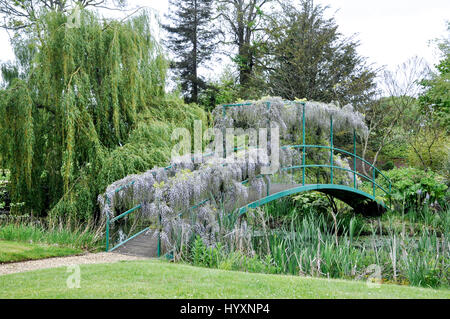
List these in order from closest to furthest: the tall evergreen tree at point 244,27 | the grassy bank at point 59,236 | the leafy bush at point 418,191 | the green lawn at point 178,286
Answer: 1. the green lawn at point 178,286
2. the grassy bank at point 59,236
3. the leafy bush at point 418,191
4. the tall evergreen tree at point 244,27

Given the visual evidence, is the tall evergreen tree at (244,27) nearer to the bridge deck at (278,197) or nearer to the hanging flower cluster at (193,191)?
the bridge deck at (278,197)

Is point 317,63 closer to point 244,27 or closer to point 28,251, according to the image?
point 244,27

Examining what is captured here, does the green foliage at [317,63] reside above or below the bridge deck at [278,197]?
above

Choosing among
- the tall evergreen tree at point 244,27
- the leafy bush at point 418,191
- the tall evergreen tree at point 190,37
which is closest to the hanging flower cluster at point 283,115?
the leafy bush at point 418,191

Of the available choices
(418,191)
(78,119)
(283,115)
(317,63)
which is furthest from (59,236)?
(317,63)

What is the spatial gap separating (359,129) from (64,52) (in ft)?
20.2

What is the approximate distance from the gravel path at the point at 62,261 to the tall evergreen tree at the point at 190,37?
12555 mm

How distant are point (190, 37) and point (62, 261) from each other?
1437cm

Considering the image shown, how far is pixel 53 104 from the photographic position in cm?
796

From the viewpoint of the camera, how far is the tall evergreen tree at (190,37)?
59.0 feet

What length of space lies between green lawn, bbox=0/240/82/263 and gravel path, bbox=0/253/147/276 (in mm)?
145

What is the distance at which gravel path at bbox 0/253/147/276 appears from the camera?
5021 mm

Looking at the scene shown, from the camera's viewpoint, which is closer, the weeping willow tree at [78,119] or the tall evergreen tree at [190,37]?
the weeping willow tree at [78,119]

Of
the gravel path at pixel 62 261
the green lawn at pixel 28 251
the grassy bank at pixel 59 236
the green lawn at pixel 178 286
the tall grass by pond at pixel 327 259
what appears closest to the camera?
the green lawn at pixel 178 286
